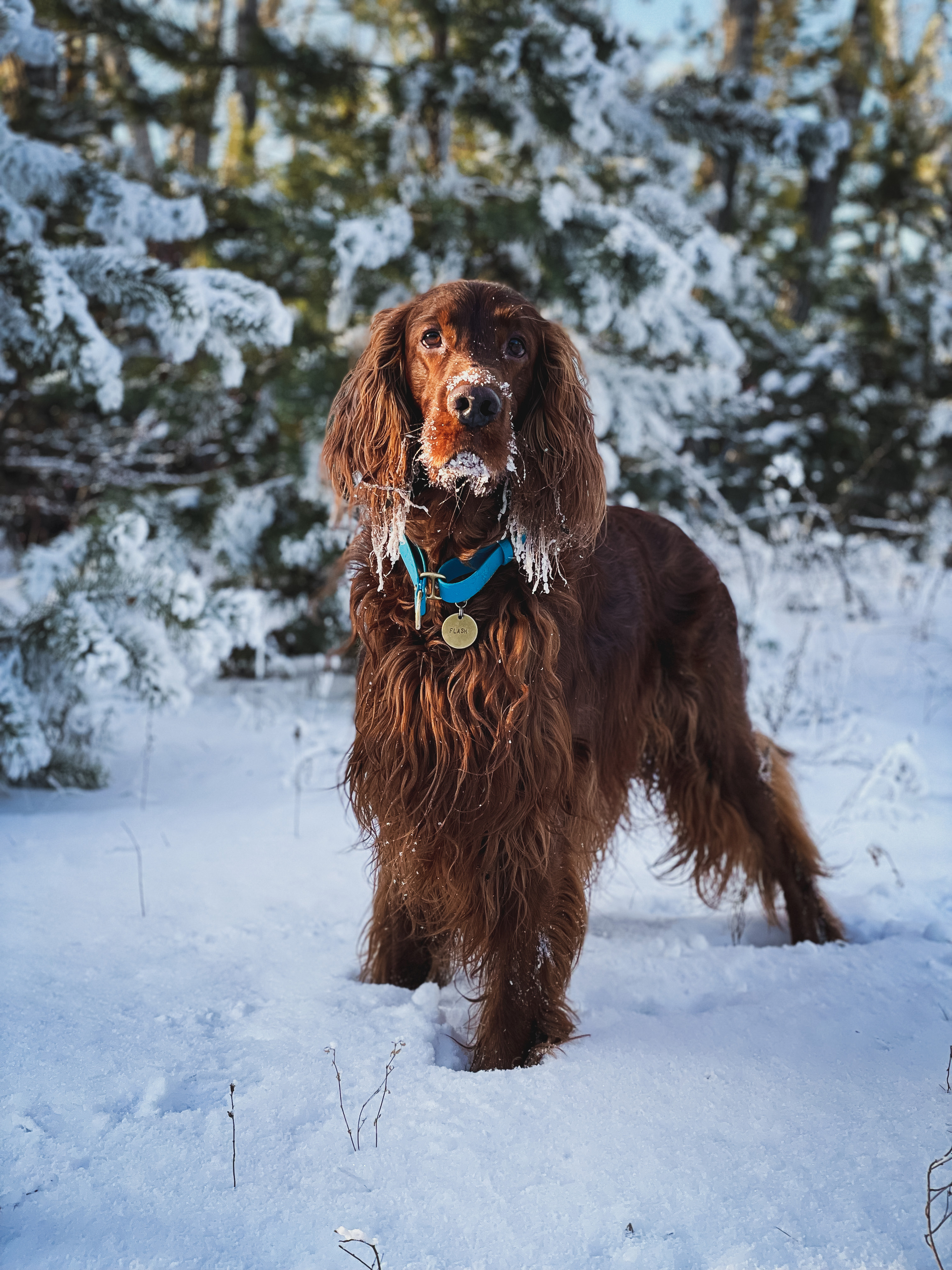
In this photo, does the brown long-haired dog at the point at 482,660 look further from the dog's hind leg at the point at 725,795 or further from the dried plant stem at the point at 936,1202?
the dried plant stem at the point at 936,1202

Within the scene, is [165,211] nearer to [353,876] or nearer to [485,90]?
[485,90]

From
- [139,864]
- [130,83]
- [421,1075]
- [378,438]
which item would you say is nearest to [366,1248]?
[421,1075]

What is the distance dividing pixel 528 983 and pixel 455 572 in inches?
35.9

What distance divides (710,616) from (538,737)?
0.92 metres


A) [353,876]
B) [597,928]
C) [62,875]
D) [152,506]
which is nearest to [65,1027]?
[62,875]

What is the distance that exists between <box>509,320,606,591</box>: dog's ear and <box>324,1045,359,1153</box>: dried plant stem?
1030mm

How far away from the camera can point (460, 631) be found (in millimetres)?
1842

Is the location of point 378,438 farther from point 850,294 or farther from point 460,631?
point 850,294

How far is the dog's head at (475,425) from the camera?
1.75 metres

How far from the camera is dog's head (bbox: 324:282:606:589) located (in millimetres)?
1746

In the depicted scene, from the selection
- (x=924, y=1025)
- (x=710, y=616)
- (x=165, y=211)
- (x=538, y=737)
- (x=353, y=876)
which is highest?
(x=165, y=211)

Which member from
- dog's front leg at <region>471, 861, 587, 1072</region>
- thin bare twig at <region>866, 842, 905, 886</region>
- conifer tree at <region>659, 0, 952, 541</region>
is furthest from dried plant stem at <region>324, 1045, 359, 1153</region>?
conifer tree at <region>659, 0, 952, 541</region>

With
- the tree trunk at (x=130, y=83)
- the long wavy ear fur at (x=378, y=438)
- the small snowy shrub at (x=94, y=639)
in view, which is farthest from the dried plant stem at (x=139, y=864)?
the tree trunk at (x=130, y=83)

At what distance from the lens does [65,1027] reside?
181 centimetres
